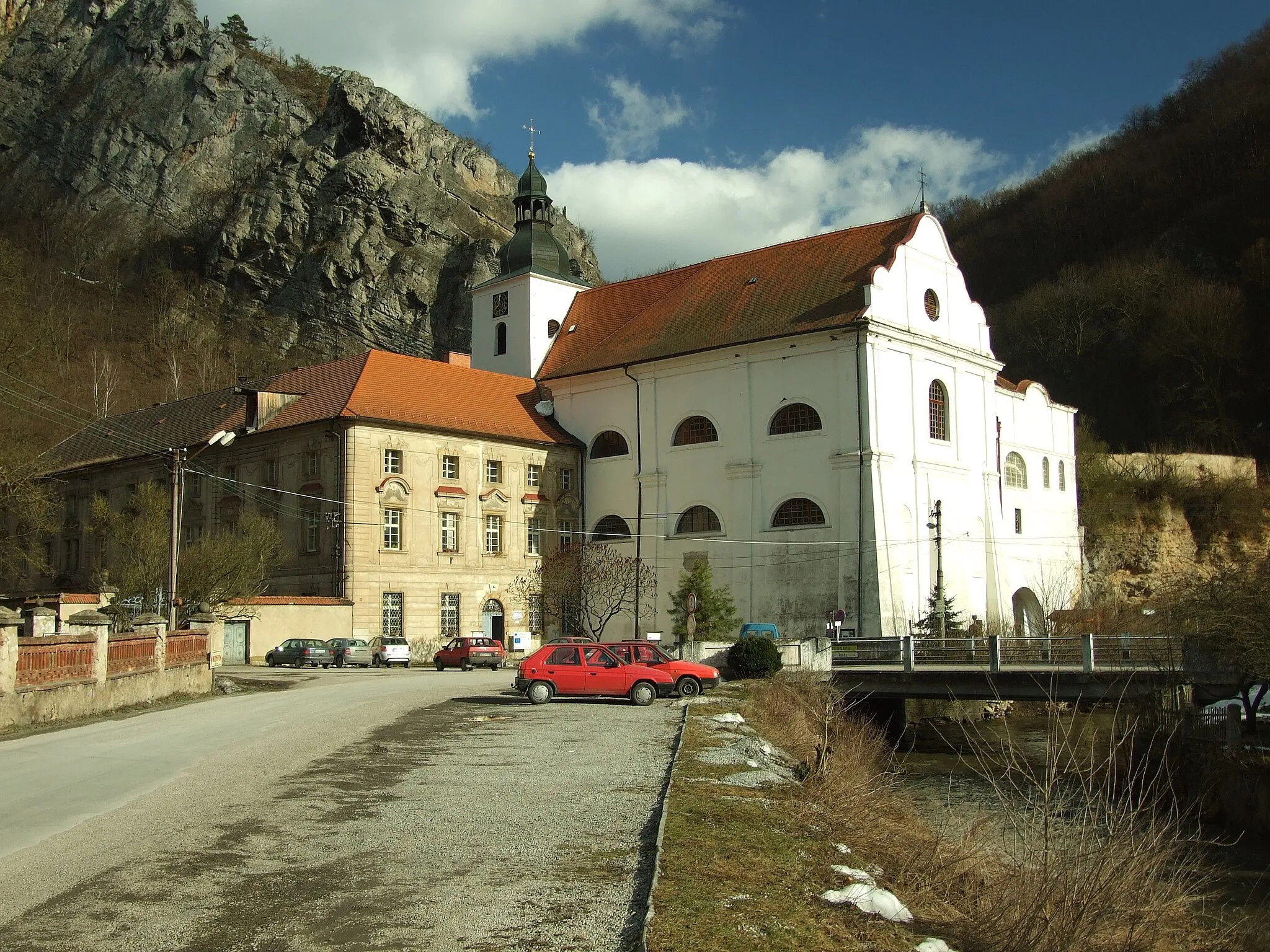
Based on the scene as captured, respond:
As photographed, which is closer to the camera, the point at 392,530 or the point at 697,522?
the point at 392,530

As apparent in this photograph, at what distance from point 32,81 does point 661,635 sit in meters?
91.9

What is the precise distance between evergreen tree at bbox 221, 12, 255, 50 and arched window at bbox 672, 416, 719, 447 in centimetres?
8969

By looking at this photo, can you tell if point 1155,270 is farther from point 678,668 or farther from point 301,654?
point 678,668

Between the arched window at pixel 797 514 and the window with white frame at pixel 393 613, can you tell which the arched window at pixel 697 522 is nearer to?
the arched window at pixel 797 514

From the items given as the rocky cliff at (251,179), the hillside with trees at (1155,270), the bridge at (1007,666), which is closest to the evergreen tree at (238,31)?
the rocky cliff at (251,179)

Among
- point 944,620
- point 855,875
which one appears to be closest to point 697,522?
point 944,620

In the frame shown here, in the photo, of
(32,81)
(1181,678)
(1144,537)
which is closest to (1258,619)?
(1181,678)

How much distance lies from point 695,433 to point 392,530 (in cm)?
1161

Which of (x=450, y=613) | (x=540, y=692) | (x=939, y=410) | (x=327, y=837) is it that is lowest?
(x=327, y=837)

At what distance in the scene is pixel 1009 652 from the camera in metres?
32.0

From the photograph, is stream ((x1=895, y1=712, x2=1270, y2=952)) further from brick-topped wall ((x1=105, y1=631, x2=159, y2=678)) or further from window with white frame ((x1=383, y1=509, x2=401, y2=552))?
window with white frame ((x1=383, y1=509, x2=401, y2=552))

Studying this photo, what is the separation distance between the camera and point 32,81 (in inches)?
4213

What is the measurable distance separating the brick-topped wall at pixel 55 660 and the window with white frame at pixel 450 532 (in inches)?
938

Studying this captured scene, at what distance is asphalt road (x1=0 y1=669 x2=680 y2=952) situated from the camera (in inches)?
278
